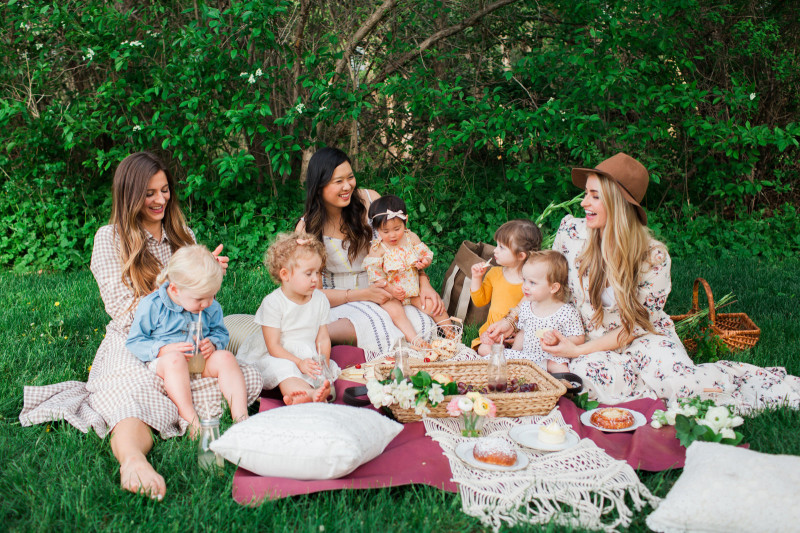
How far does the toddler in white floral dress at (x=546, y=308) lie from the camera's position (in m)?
4.08

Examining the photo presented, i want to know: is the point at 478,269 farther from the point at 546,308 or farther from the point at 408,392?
the point at 408,392

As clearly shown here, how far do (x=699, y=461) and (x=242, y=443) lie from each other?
179cm

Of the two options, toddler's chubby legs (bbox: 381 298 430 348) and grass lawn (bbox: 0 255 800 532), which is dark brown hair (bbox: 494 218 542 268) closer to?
toddler's chubby legs (bbox: 381 298 430 348)

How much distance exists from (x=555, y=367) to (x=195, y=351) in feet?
7.09

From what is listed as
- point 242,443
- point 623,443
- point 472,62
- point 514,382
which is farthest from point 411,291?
point 472,62

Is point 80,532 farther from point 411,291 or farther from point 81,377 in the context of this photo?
point 411,291

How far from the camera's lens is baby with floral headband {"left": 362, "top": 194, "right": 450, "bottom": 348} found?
15.3ft

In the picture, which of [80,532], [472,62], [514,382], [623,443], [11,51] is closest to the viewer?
[80,532]

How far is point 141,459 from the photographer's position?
2.75 metres

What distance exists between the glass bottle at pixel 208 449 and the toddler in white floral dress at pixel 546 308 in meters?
2.01

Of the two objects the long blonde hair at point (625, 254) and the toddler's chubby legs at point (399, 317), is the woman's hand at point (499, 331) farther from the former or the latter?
the long blonde hair at point (625, 254)

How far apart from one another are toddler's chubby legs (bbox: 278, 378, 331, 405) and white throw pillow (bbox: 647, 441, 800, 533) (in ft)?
5.56

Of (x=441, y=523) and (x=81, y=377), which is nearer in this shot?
(x=441, y=523)

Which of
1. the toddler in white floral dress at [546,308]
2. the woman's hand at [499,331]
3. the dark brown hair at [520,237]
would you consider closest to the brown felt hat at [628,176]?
the toddler in white floral dress at [546,308]
